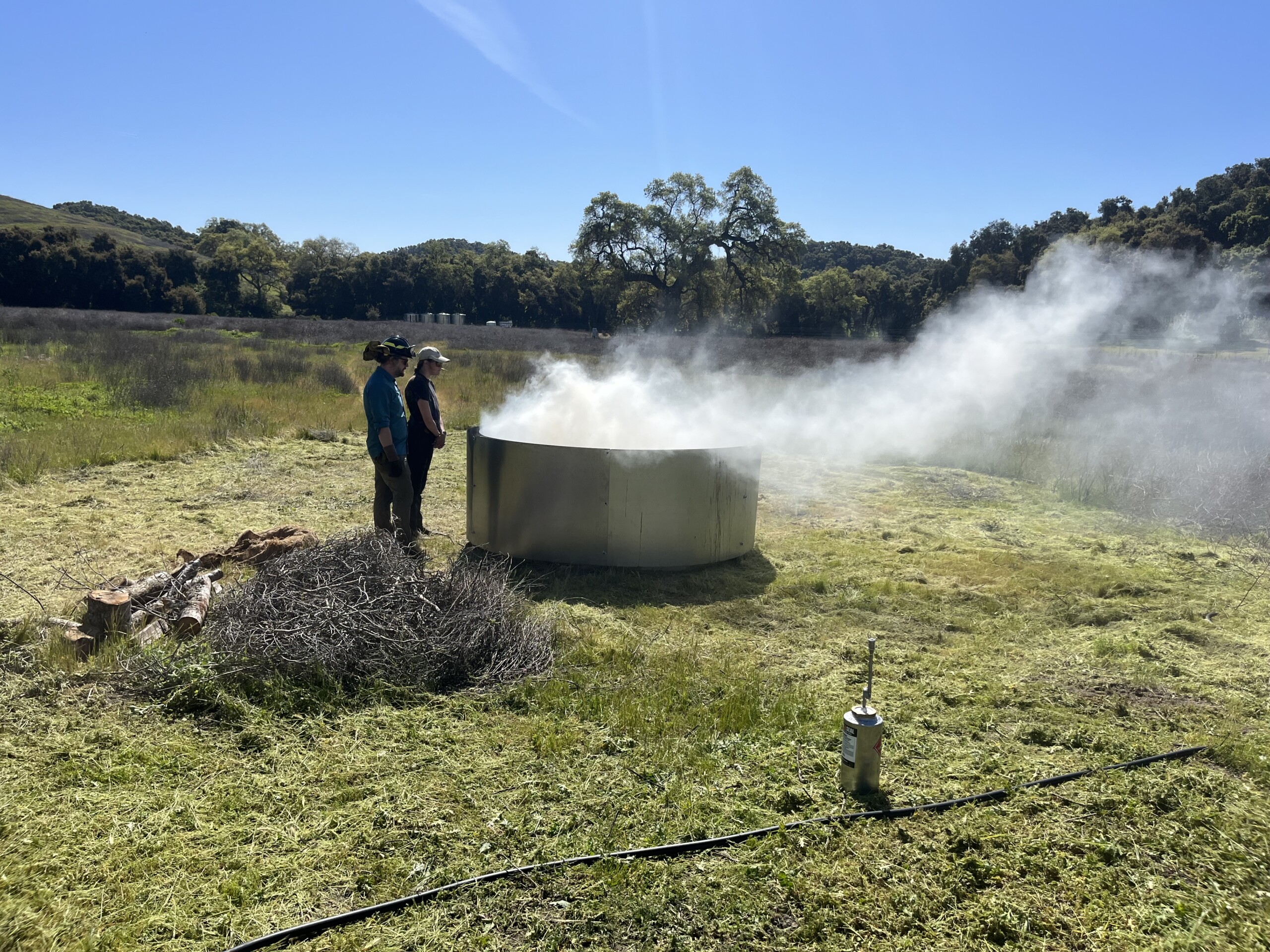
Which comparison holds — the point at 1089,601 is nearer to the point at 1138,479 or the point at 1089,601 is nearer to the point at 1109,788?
the point at 1109,788

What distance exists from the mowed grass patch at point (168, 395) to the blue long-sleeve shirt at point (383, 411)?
17.8 ft

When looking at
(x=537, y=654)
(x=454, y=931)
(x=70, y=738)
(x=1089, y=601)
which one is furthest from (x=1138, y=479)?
(x=70, y=738)

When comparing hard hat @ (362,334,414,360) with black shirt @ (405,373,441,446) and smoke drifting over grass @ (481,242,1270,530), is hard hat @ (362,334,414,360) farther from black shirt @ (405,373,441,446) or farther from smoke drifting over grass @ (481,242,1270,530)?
smoke drifting over grass @ (481,242,1270,530)

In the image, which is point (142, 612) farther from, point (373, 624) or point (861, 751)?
point (861, 751)

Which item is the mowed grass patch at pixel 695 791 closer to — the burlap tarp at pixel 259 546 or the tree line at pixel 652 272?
the burlap tarp at pixel 259 546

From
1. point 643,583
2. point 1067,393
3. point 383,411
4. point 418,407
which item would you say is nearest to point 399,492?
point 383,411

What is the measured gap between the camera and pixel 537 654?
4277 millimetres

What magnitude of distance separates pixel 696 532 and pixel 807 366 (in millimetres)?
13827

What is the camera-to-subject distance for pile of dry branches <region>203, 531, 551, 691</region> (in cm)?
387

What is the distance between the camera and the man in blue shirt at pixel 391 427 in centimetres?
557

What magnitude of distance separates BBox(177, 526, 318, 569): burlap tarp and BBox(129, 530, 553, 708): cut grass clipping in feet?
2.95

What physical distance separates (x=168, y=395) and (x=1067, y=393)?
54.1 feet

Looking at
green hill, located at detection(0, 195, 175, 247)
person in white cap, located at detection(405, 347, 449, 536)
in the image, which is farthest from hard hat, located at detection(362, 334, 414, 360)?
green hill, located at detection(0, 195, 175, 247)

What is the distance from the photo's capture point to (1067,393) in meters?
14.8
